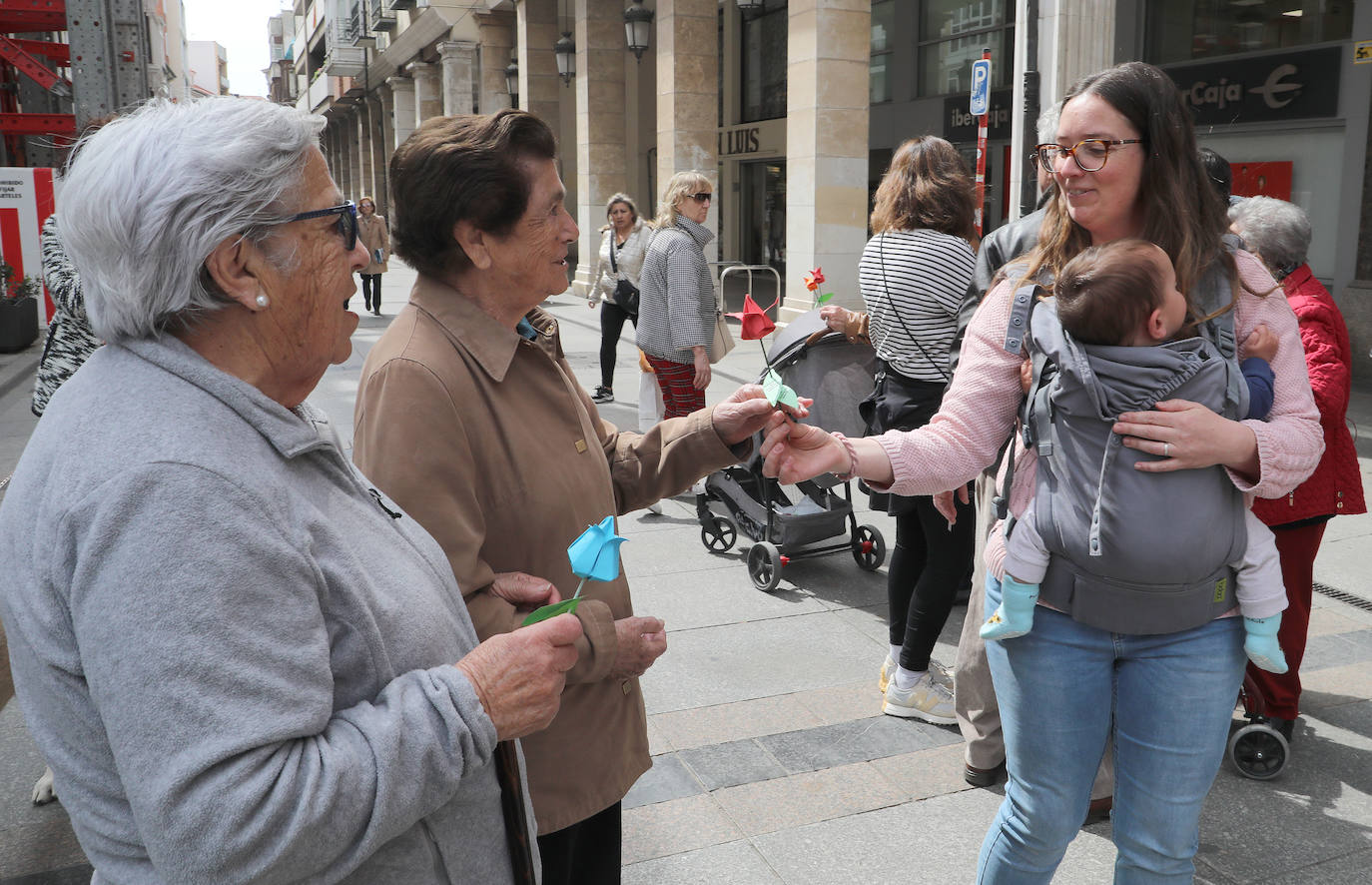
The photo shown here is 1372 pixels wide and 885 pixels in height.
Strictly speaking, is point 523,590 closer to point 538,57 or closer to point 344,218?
point 344,218

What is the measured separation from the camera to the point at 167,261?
1314mm

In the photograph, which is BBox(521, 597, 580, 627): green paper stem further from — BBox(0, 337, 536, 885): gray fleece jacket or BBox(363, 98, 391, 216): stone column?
BBox(363, 98, 391, 216): stone column

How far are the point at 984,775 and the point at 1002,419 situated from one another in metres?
1.71

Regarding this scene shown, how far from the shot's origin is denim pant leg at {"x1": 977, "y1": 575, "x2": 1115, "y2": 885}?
2211mm

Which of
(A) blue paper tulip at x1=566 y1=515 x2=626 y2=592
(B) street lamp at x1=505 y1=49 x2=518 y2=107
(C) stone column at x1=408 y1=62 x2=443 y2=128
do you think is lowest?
(A) blue paper tulip at x1=566 y1=515 x2=626 y2=592

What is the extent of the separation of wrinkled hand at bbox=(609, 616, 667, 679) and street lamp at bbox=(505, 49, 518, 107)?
82.4ft

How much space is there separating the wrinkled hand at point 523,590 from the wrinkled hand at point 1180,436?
3.66 feet

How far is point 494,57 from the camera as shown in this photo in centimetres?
2589

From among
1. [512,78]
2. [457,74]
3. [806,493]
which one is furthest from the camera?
[457,74]

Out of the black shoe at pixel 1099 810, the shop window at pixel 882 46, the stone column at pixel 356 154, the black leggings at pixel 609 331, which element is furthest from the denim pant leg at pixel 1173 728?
the stone column at pixel 356 154

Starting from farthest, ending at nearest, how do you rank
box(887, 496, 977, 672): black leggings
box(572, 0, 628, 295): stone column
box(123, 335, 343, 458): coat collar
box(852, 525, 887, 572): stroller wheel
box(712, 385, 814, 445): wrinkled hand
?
box(572, 0, 628, 295): stone column → box(852, 525, 887, 572): stroller wheel → box(887, 496, 977, 672): black leggings → box(712, 385, 814, 445): wrinkled hand → box(123, 335, 343, 458): coat collar

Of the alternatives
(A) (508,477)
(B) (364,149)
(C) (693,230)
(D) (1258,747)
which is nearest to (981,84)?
(C) (693,230)

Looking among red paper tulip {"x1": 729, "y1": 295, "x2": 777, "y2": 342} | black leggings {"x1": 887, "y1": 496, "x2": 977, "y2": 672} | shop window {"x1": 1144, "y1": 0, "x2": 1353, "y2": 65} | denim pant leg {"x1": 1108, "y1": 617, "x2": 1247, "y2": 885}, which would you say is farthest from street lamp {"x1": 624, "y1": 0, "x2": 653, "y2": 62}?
denim pant leg {"x1": 1108, "y1": 617, "x2": 1247, "y2": 885}

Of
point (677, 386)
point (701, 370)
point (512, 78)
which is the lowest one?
point (677, 386)
